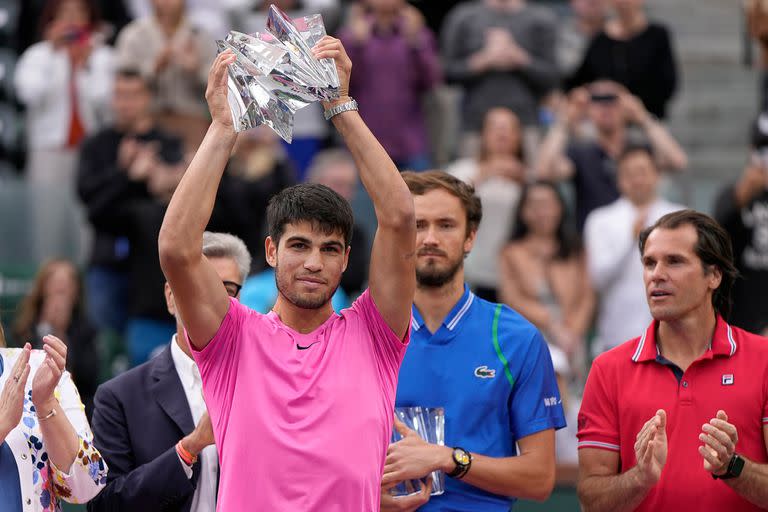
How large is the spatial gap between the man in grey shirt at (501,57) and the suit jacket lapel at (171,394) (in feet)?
19.3

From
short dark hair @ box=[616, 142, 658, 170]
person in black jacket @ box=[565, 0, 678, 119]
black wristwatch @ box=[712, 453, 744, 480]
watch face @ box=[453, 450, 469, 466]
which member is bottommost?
black wristwatch @ box=[712, 453, 744, 480]

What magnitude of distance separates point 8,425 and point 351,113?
58.0 inches

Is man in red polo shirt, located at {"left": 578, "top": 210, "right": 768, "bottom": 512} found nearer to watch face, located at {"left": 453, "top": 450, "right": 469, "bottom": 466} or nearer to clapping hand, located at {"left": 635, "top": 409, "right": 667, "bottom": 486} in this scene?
clapping hand, located at {"left": 635, "top": 409, "right": 667, "bottom": 486}

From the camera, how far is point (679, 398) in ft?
16.7

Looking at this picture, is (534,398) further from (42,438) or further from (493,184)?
→ (493,184)

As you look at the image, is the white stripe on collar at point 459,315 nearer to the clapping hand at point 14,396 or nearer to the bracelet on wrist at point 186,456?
the bracelet on wrist at point 186,456

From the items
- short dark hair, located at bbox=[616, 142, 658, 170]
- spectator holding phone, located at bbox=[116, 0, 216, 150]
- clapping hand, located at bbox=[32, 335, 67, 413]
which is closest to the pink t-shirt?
clapping hand, located at bbox=[32, 335, 67, 413]

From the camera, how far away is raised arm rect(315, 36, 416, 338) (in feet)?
14.2

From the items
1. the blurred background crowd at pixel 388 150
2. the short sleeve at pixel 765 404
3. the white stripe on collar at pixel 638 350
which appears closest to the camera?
the short sleeve at pixel 765 404

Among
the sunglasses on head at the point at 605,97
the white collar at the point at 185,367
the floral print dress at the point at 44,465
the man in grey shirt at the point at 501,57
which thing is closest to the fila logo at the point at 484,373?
the white collar at the point at 185,367

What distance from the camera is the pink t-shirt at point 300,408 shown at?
4.24 metres

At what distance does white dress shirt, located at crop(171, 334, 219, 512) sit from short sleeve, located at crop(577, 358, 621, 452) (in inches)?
52.6

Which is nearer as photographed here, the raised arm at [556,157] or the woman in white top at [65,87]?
the raised arm at [556,157]

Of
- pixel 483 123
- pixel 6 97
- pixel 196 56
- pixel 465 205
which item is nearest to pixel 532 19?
pixel 483 123
